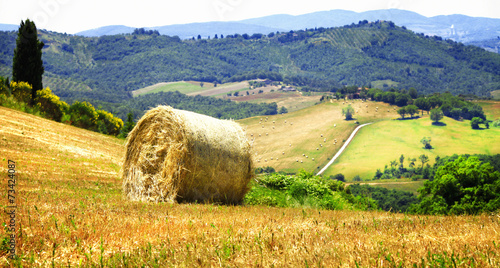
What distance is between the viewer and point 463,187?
2666 centimetres

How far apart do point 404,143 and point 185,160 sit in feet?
608

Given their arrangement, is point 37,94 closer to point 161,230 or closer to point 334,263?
point 161,230

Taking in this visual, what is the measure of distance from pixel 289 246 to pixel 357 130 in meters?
196

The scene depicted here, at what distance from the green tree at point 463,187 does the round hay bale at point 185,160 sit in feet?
53.8

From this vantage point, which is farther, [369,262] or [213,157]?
[213,157]

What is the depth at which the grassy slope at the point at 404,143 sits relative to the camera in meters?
164

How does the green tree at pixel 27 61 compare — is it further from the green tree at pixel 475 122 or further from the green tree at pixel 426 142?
the green tree at pixel 475 122

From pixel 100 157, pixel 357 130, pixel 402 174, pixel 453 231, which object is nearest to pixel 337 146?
pixel 357 130

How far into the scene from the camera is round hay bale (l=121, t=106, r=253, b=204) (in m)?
11.5

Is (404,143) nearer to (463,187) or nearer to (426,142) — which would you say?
(426,142)

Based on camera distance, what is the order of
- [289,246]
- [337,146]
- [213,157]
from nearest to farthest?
[289,246] → [213,157] → [337,146]

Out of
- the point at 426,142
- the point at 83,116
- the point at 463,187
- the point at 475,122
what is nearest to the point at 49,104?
the point at 83,116

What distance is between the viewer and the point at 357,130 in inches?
7633

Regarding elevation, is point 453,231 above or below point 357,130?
above
